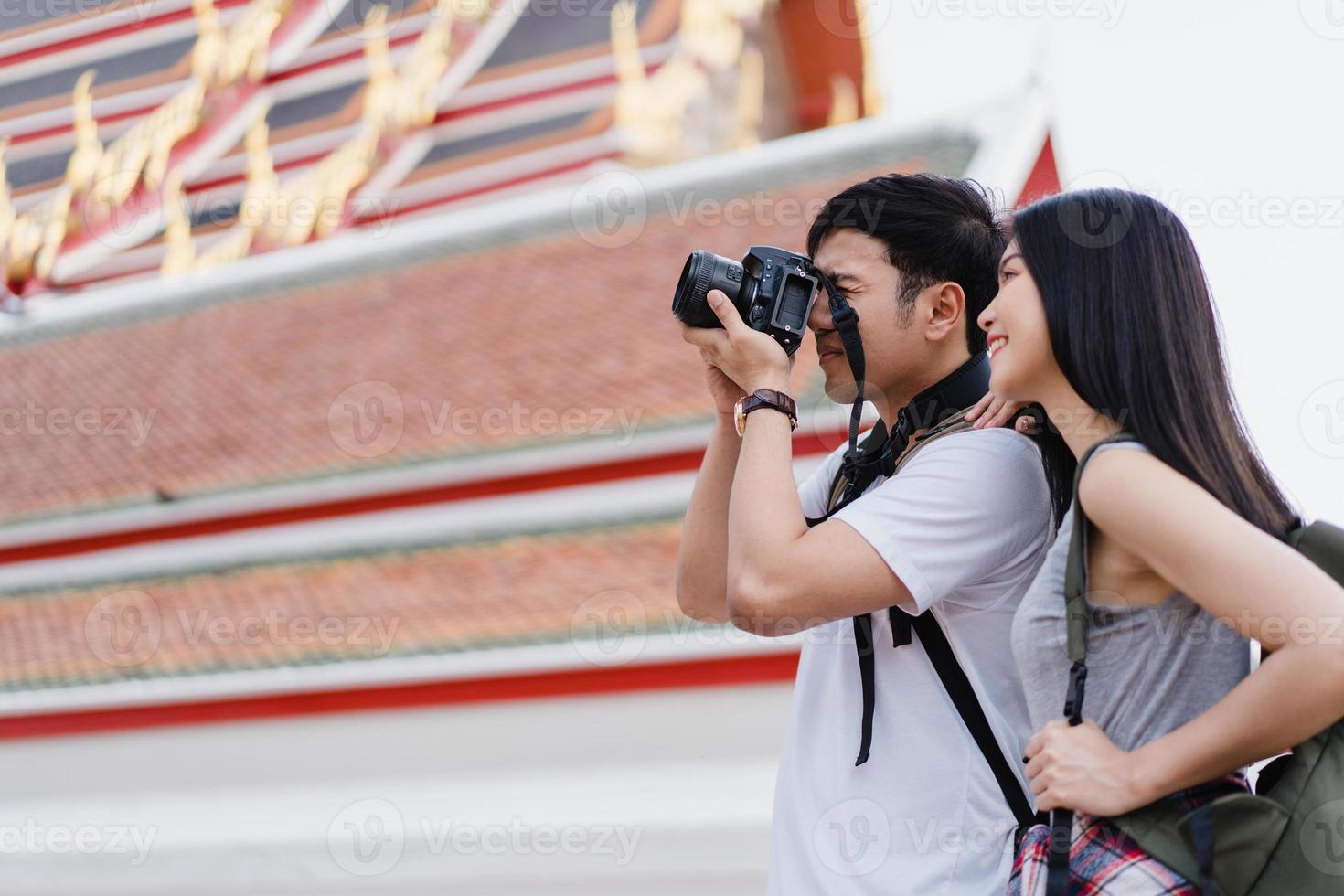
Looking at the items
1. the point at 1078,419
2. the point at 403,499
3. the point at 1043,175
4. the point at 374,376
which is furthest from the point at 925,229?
the point at 374,376

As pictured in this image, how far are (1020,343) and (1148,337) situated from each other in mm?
104

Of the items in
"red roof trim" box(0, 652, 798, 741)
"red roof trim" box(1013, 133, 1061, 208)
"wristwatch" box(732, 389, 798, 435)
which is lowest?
"wristwatch" box(732, 389, 798, 435)

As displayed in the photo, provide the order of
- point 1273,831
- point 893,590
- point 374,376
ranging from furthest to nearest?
point 374,376 → point 893,590 → point 1273,831

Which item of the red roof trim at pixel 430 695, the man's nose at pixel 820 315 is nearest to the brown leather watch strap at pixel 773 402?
the man's nose at pixel 820 315

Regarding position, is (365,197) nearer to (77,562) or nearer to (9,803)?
(77,562)

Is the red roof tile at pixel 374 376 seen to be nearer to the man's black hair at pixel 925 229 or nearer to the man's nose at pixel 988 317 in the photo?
the man's black hair at pixel 925 229

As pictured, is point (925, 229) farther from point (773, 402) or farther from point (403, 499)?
point (403, 499)

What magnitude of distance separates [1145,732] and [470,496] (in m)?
4.00

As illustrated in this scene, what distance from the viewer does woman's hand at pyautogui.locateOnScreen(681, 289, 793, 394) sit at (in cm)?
130

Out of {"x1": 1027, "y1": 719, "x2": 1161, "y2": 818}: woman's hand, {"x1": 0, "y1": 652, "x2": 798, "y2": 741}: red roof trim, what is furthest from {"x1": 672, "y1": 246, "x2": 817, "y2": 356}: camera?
{"x1": 0, "y1": 652, "x2": 798, "y2": 741}: red roof trim

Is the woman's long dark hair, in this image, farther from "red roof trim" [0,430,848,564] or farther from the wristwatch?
"red roof trim" [0,430,848,564]

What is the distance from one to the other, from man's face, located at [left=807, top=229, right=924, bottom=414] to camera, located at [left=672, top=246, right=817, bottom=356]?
0.08 ft

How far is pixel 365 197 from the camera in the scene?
8172mm

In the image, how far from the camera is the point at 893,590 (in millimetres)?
1119
